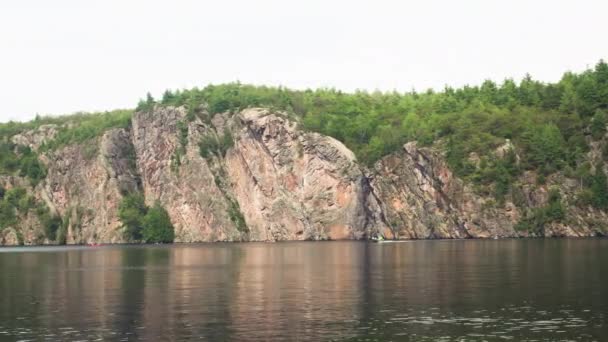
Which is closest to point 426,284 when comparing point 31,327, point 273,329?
point 273,329

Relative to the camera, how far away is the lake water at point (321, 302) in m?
61.8

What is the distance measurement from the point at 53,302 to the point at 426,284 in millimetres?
37580

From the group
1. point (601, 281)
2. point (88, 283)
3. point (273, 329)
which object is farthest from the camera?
point (88, 283)

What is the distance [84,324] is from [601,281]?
52.1 meters

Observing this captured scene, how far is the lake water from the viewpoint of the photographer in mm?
61781

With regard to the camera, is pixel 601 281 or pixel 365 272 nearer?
pixel 601 281

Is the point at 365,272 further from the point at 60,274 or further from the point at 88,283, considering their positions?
the point at 60,274

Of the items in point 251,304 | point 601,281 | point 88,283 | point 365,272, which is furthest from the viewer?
point 365,272

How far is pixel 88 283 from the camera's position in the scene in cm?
10888

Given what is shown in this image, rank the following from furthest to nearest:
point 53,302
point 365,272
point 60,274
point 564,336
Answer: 1. point 60,274
2. point 365,272
3. point 53,302
4. point 564,336

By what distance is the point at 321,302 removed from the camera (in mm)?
79938

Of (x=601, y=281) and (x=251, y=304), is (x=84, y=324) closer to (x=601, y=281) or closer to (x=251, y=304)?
(x=251, y=304)

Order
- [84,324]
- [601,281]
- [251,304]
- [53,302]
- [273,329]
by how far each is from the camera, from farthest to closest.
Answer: [601,281], [53,302], [251,304], [84,324], [273,329]

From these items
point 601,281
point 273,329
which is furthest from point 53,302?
point 601,281
